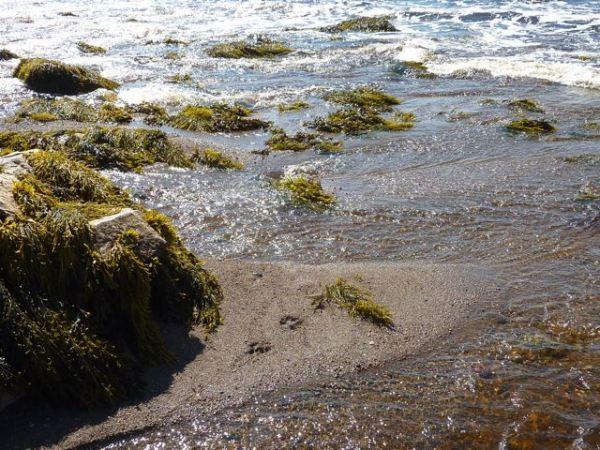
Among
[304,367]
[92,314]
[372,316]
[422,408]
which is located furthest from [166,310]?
[422,408]

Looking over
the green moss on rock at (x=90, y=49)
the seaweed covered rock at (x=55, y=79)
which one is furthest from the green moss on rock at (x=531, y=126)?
the green moss on rock at (x=90, y=49)

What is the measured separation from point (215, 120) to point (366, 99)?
2.94m

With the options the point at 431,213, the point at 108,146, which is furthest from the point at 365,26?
the point at 431,213

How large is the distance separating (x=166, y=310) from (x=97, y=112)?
19.4 ft

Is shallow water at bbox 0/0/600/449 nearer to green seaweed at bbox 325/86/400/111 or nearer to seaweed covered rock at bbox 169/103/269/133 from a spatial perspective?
green seaweed at bbox 325/86/400/111

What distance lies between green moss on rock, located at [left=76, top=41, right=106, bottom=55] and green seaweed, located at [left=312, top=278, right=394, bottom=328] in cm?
1228

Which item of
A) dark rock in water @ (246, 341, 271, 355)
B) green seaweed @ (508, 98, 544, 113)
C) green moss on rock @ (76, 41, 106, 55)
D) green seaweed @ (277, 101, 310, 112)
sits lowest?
dark rock in water @ (246, 341, 271, 355)

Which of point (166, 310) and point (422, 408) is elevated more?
point (166, 310)

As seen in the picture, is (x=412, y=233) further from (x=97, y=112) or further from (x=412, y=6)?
(x=412, y=6)

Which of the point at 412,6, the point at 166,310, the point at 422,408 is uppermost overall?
the point at 412,6

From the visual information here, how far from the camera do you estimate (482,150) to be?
789 centimetres

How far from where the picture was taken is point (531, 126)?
8.64 metres

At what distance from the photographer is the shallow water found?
3256 millimetres

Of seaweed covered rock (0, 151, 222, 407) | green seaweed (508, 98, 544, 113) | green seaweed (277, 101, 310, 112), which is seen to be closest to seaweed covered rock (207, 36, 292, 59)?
green seaweed (277, 101, 310, 112)
